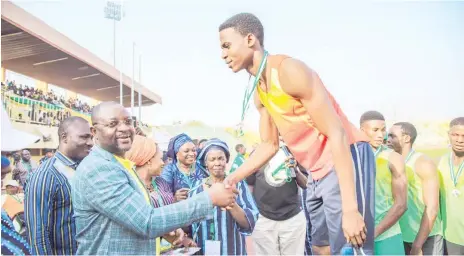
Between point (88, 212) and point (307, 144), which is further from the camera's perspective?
point (307, 144)

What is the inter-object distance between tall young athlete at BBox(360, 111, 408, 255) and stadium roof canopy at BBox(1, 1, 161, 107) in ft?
4.28

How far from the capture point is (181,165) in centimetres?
319

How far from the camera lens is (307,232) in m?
3.03

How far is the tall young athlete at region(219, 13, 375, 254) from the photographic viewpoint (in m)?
1.52

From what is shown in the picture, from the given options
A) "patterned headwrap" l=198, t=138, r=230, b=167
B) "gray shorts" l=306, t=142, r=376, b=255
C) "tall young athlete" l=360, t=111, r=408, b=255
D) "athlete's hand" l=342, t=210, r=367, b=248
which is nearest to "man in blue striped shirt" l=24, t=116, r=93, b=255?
"patterned headwrap" l=198, t=138, r=230, b=167

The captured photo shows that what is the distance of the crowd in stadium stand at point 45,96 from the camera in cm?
289

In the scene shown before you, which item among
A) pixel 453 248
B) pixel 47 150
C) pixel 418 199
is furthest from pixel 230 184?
pixel 47 150

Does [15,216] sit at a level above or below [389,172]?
below

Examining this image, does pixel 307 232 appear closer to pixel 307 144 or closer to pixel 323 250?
pixel 323 250

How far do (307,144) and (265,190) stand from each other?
151cm

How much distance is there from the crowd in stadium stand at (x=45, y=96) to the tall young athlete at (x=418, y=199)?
1964mm

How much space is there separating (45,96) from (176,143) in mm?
1059

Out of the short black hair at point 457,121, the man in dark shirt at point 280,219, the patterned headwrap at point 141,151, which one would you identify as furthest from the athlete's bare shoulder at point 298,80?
the man in dark shirt at point 280,219

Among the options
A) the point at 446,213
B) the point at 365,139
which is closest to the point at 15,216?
the point at 365,139
